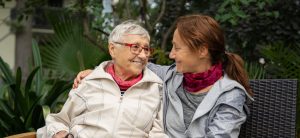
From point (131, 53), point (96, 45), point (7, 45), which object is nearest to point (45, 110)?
point (96, 45)

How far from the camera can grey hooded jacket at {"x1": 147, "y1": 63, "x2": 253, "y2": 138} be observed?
239 centimetres

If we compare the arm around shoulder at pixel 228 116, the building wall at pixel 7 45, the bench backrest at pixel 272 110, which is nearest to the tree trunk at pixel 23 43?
the building wall at pixel 7 45

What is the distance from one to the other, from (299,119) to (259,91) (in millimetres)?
1218

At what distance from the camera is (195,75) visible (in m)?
2.55

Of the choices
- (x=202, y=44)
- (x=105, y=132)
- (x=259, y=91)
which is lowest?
(x=105, y=132)

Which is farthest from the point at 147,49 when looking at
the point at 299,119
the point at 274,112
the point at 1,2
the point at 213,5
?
the point at 213,5

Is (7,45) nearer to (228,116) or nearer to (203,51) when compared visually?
(203,51)

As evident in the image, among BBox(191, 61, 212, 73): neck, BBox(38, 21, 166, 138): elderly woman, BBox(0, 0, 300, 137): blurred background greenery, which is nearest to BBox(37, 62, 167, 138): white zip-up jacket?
BBox(38, 21, 166, 138): elderly woman

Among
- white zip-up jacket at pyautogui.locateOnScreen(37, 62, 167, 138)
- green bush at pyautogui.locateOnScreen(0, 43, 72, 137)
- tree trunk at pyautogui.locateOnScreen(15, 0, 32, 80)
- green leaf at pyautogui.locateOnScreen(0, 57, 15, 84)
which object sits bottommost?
tree trunk at pyautogui.locateOnScreen(15, 0, 32, 80)

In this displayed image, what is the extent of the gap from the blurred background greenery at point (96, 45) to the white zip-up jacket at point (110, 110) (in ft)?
3.78

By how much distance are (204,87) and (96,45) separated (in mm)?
2341

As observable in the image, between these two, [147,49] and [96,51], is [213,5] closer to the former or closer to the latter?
[96,51]

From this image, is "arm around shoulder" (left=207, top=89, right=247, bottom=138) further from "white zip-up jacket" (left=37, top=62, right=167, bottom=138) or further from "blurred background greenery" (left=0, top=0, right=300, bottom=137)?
"blurred background greenery" (left=0, top=0, right=300, bottom=137)

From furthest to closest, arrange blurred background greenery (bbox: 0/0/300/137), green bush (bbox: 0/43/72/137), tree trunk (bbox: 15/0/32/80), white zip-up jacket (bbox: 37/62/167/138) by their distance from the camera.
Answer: tree trunk (bbox: 15/0/32/80), blurred background greenery (bbox: 0/0/300/137), green bush (bbox: 0/43/72/137), white zip-up jacket (bbox: 37/62/167/138)
